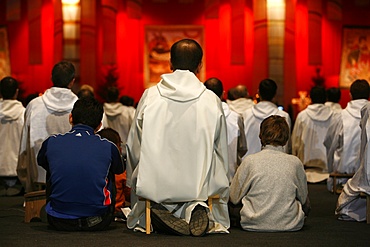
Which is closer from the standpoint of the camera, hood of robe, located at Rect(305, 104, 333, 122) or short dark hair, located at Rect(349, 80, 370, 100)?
short dark hair, located at Rect(349, 80, 370, 100)

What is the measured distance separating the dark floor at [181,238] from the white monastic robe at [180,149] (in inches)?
10.2

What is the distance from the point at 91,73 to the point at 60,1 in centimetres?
208

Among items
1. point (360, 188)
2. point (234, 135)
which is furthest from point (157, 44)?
point (360, 188)

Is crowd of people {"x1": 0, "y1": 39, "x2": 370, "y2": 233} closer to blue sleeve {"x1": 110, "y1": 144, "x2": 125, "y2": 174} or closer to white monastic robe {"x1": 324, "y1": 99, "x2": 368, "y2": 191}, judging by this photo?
blue sleeve {"x1": 110, "y1": 144, "x2": 125, "y2": 174}

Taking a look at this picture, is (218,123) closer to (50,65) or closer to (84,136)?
(84,136)

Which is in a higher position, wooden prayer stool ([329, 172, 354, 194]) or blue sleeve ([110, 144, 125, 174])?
blue sleeve ([110, 144, 125, 174])

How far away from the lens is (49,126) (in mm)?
7391

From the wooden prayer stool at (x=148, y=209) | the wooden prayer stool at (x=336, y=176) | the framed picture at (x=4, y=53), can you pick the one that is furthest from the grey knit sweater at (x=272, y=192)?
the framed picture at (x=4, y=53)

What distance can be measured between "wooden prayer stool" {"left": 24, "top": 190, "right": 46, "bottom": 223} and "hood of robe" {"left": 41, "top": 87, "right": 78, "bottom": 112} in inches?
44.7

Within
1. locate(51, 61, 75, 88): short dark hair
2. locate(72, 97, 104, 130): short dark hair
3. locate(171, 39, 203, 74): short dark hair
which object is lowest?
Answer: locate(72, 97, 104, 130): short dark hair

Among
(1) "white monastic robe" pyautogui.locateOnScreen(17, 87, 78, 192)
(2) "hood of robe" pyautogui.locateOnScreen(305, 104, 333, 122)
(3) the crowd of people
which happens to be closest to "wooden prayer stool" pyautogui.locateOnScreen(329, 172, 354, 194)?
(2) "hood of robe" pyautogui.locateOnScreen(305, 104, 333, 122)

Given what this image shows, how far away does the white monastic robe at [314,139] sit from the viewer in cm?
1141

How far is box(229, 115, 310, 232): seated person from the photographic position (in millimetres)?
5887

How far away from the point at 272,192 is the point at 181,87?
3.56 ft
